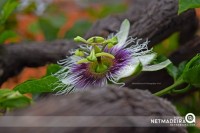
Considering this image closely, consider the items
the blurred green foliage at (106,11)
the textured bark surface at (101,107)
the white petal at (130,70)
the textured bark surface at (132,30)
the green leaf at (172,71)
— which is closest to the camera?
the textured bark surface at (101,107)

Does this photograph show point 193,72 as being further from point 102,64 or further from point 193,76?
point 102,64

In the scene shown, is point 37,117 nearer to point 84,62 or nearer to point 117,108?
point 117,108

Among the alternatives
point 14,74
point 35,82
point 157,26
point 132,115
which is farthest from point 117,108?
point 14,74

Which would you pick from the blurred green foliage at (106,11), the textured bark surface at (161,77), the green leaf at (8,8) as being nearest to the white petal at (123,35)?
the textured bark surface at (161,77)

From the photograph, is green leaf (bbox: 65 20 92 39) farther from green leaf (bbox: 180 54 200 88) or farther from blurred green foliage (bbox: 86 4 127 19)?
green leaf (bbox: 180 54 200 88)

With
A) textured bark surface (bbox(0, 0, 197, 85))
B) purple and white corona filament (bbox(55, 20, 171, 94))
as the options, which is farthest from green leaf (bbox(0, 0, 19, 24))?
purple and white corona filament (bbox(55, 20, 171, 94))

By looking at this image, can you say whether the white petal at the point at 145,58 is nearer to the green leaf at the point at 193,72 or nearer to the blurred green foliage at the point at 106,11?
the green leaf at the point at 193,72

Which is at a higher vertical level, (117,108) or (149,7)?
(149,7)

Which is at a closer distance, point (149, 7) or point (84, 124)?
point (84, 124)
